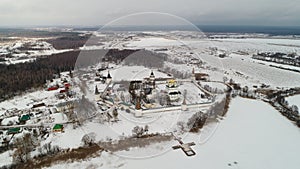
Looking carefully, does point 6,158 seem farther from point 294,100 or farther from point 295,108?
point 294,100

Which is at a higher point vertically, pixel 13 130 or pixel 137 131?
pixel 137 131

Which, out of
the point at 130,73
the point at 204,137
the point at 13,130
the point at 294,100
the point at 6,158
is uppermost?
the point at 130,73

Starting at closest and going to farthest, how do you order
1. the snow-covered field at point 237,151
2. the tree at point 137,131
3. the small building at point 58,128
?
1. the snow-covered field at point 237,151
2. the tree at point 137,131
3. the small building at point 58,128

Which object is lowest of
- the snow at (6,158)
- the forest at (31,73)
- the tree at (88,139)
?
the snow at (6,158)

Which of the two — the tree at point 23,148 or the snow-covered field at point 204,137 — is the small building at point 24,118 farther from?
the tree at point 23,148

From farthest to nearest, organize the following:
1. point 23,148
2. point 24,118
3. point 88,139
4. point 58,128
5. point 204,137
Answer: point 24,118 < point 58,128 < point 204,137 < point 88,139 < point 23,148

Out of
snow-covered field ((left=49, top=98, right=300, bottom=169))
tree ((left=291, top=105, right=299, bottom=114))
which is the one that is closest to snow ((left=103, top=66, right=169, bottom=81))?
snow-covered field ((left=49, top=98, right=300, bottom=169))

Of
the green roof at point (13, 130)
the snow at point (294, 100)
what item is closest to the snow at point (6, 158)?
the green roof at point (13, 130)

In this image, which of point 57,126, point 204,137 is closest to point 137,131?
point 204,137

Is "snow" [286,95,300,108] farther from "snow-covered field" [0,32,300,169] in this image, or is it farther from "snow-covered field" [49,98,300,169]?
"snow-covered field" [49,98,300,169]
